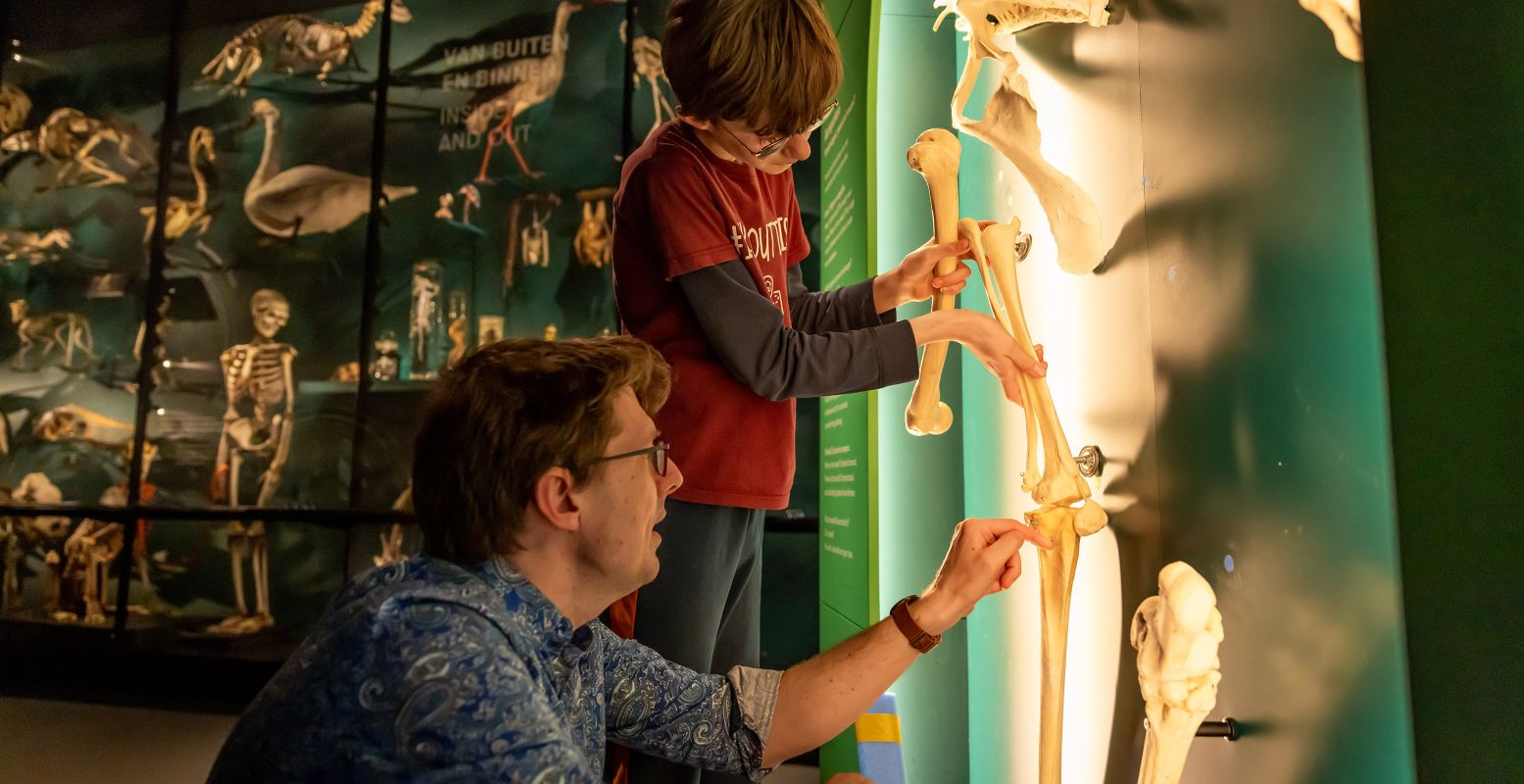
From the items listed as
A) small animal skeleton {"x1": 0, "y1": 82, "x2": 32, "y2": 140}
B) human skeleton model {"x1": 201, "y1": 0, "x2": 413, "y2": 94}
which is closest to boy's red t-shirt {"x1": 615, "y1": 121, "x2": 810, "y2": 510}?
human skeleton model {"x1": 201, "y1": 0, "x2": 413, "y2": 94}

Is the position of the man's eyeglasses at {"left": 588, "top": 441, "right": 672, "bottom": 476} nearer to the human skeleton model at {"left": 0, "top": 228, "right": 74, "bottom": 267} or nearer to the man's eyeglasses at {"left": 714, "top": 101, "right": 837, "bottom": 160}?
the man's eyeglasses at {"left": 714, "top": 101, "right": 837, "bottom": 160}

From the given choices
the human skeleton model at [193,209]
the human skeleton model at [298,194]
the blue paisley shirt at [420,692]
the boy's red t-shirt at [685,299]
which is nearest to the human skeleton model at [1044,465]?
the boy's red t-shirt at [685,299]

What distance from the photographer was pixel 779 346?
1.36 meters

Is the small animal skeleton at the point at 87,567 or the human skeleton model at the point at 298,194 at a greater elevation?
the human skeleton model at the point at 298,194

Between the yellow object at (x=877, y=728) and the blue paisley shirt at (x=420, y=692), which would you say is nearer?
the blue paisley shirt at (x=420, y=692)

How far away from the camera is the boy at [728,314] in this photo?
1.32 metres

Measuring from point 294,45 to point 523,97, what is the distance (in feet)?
4.65

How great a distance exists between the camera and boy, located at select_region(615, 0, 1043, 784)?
1.32 m

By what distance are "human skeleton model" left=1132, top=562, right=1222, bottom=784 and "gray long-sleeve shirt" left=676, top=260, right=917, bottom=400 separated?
48 centimetres

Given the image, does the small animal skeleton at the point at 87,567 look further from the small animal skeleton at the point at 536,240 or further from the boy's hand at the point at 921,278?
the boy's hand at the point at 921,278

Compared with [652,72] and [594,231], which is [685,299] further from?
[652,72]

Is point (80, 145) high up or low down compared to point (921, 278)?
up

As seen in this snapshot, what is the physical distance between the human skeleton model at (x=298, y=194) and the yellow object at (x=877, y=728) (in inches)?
138

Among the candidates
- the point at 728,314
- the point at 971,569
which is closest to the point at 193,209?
the point at 728,314
